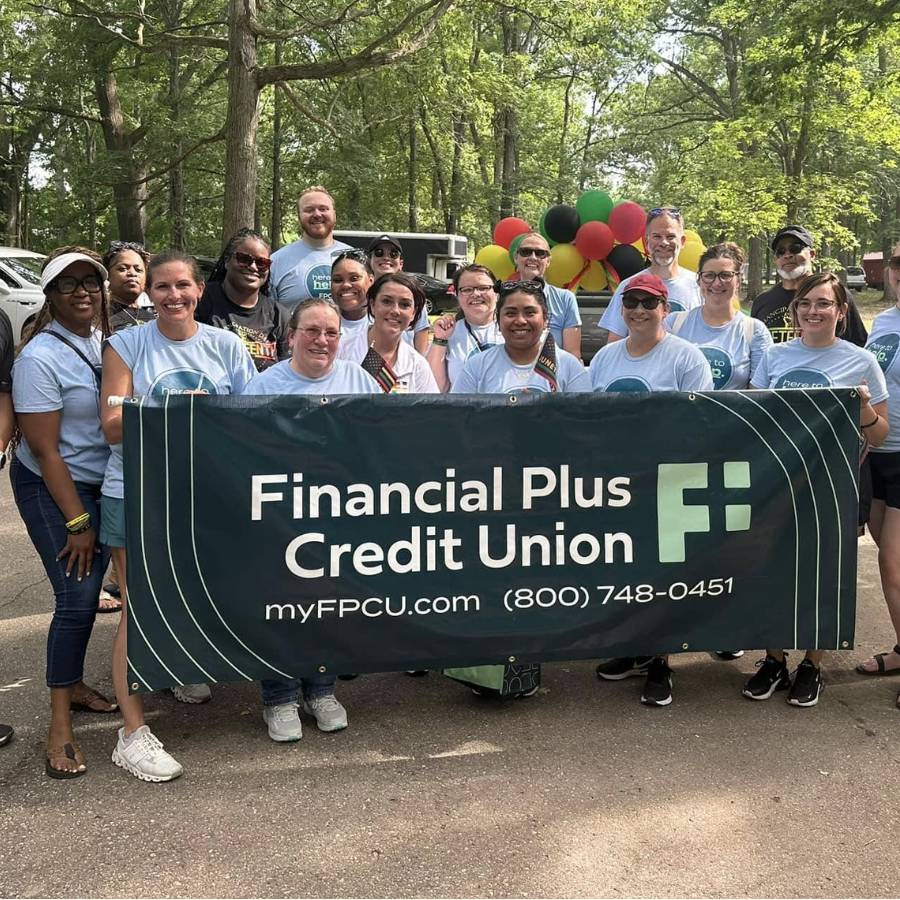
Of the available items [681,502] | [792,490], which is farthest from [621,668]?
[792,490]

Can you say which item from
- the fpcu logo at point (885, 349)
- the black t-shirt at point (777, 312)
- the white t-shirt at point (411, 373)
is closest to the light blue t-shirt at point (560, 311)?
the black t-shirt at point (777, 312)

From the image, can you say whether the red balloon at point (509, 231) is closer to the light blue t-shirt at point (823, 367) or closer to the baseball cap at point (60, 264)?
the light blue t-shirt at point (823, 367)

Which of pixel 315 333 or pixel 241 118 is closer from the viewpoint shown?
pixel 315 333

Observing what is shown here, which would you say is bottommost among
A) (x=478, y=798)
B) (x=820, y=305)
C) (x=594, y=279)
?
(x=478, y=798)

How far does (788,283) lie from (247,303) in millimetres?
2758

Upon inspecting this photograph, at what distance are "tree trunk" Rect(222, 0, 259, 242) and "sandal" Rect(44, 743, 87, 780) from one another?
10.6 meters

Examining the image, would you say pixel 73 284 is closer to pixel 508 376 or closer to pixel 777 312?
→ pixel 508 376

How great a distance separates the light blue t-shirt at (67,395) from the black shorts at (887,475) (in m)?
3.20

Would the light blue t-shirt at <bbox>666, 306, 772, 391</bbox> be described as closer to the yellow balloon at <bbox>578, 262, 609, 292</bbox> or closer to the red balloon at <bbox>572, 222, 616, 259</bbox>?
the red balloon at <bbox>572, 222, 616, 259</bbox>

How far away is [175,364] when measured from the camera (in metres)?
3.41

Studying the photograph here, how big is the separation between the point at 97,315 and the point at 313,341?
815 millimetres

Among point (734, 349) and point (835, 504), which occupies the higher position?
point (734, 349)

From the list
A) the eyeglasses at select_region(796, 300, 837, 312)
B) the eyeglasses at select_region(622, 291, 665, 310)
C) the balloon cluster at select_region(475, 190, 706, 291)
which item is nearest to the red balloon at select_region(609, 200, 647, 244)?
the balloon cluster at select_region(475, 190, 706, 291)

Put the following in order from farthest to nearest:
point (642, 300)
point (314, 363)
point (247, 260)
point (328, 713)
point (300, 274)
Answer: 1. point (300, 274)
2. point (247, 260)
3. point (642, 300)
4. point (328, 713)
5. point (314, 363)
